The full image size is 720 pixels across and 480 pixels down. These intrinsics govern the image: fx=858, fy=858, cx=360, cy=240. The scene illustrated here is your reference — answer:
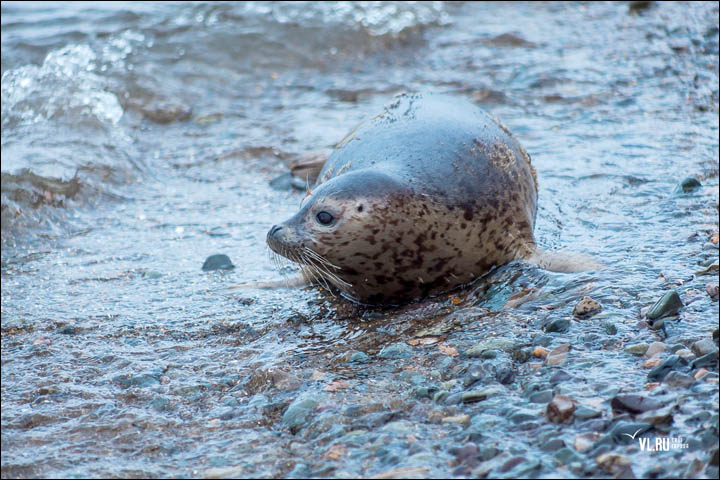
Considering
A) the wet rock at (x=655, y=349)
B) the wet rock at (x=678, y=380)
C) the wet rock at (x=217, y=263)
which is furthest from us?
the wet rock at (x=217, y=263)

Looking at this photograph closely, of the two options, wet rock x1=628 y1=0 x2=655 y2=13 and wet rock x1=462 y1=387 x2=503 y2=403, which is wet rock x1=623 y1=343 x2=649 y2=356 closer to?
wet rock x1=462 y1=387 x2=503 y2=403

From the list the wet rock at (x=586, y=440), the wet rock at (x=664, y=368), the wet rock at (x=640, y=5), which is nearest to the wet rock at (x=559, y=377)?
the wet rock at (x=664, y=368)

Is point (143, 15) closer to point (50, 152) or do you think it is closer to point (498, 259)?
point (50, 152)

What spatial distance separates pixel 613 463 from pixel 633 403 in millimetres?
341

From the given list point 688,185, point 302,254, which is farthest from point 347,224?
point 688,185

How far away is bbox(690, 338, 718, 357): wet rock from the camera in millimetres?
3180

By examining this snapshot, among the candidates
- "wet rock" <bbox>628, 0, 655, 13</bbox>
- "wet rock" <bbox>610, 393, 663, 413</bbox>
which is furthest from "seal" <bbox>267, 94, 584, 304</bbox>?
"wet rock" <bbox>628, 0, 655, 13</bbox>

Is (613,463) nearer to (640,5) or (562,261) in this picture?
(562,261)

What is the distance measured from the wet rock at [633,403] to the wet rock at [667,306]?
0.69m

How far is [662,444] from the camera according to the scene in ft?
8.95

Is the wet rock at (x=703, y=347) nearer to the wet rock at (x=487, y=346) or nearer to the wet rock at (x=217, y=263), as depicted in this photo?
the wet rock at (x=487, y=346)

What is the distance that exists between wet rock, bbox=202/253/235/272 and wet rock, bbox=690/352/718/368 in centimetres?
286

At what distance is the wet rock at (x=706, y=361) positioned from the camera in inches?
123

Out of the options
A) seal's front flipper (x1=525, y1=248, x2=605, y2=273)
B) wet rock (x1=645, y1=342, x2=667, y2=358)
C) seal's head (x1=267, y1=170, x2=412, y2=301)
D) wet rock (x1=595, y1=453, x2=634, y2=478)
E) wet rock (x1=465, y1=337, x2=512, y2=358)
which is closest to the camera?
wet rock (x1=595, y1=453, x2=634, y2=478)
